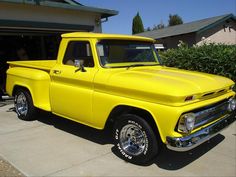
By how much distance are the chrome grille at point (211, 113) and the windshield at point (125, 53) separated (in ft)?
5.48

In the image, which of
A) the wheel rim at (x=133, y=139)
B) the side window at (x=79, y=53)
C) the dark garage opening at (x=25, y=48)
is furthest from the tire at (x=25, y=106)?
the dark garage opening at (x=25, y=48)

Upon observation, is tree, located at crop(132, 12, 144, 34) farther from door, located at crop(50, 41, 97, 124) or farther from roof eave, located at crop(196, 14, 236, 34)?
door, located at crop(50, 41, 97, 124)

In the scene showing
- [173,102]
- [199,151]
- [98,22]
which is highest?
[98,22]

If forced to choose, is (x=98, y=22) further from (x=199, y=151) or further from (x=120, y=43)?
(x=199, y=151)

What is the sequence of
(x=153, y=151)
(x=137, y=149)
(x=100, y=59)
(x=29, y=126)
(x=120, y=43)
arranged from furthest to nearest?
(x=29, y=126) → (x=120, y=43) → (x=100, y=59) → (x=137, y=149) → (x=153, y=151)

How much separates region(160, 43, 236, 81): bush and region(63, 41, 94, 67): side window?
4.51m

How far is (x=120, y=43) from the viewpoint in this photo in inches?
224

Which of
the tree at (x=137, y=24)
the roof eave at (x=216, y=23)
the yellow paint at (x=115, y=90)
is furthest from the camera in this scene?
the tree at (x=137, y=24)

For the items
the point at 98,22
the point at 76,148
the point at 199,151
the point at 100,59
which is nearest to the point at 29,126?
the point at 76,148

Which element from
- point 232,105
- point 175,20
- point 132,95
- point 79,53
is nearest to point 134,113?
point 132,95

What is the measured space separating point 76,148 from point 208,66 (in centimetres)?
514

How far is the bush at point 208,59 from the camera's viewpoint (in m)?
8.53

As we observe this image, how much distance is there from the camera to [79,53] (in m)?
5.77

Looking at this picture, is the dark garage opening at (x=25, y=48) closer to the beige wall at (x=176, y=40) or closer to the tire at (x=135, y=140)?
the tire at (x=135, y=140)
